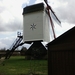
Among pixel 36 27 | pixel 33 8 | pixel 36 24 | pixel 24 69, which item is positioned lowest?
pixel 24 69

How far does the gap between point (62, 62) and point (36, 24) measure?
803 inches

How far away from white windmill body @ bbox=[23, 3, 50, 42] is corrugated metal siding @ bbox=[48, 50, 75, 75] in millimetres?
18672

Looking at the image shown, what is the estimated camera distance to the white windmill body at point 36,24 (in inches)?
1195

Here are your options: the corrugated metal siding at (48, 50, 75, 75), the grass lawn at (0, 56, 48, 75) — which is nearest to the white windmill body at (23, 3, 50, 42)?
the grass lawn at (0, 56, 48, 75)

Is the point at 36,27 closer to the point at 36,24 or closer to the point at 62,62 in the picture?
the point at 36,24

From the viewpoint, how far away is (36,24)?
102 ft

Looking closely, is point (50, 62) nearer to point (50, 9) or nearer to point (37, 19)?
point (37, 19)

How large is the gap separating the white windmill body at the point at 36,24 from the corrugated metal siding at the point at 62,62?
18672mm

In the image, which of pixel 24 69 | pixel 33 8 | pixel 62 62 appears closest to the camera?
pixel 62 62

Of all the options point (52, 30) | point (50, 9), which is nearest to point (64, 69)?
point (52, 30)

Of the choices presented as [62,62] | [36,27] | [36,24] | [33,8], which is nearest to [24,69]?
[62,62]

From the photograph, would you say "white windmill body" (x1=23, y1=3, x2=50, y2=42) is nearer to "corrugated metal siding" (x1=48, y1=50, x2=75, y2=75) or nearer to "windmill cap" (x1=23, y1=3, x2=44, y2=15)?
"windmill cap" (x1=23, y1=3, x2=44, y2=15)

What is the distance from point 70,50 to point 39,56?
70.0 feet

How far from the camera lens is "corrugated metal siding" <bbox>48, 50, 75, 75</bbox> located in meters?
A: 10.5
